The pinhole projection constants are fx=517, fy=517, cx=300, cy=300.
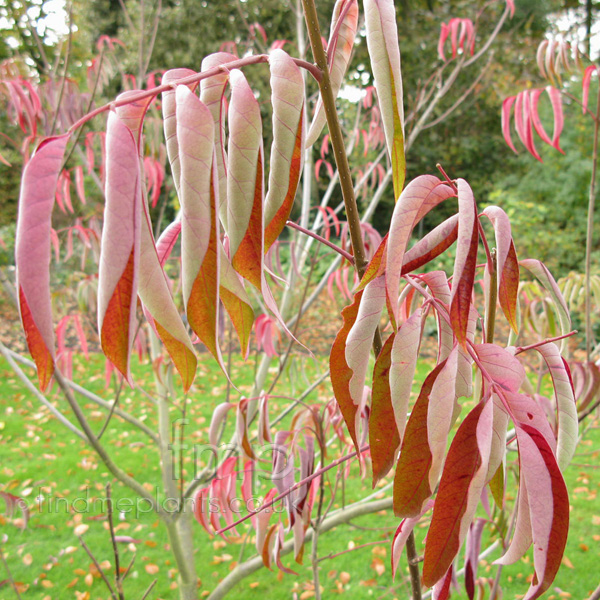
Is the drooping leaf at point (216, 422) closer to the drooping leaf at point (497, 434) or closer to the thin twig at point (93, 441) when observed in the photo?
the thin twig at point (93, 441)

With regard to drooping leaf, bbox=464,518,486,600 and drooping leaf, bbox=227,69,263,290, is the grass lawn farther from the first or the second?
drooping leaf, bbox=227,69,263,290

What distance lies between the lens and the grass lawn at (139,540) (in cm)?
194

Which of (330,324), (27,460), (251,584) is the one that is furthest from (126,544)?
(330,324)

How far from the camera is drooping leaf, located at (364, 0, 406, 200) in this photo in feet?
1.16

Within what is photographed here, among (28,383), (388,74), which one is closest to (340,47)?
(388,74)

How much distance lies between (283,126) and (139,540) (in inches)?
82.1

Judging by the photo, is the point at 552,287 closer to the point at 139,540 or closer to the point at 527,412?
the point at 527,412

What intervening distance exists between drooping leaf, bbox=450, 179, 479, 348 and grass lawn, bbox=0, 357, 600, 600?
4.02 feet

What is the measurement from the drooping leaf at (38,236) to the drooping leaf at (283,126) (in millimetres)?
127

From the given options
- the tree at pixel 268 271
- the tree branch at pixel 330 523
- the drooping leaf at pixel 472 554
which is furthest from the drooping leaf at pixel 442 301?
the tree branch at pixel 330 523

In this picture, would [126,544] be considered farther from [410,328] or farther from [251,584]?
[410,328]

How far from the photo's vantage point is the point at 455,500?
315mm

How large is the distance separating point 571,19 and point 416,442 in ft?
39.0

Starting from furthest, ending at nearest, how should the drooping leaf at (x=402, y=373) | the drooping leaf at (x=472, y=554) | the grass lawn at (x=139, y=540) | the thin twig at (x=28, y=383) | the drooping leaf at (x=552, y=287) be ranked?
the grass lawn at (x=139, y=540) < the thin twig at (x=28, y=383) < the drooping leaf at (x=472, y=554) < the drooping leaf at (x=552, y=287) < the drooping leaf at (x=402, y=373)
